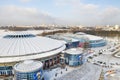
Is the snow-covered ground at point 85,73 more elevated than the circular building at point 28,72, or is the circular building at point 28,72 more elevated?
the circular building at point 28,72

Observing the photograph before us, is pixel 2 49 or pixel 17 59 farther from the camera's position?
pixel 2 49

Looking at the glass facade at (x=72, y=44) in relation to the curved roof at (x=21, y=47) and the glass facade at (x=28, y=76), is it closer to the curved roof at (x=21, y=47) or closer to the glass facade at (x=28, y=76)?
the curved roof at (x=21, y=47)

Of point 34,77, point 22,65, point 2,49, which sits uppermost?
point 2,49

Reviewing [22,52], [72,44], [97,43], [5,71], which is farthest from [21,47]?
[97,43]

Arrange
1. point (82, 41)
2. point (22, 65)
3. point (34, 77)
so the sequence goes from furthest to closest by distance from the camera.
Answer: point (82, 41) < point (22, 65) < point (34, 77)

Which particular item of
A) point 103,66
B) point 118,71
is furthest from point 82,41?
point 118,71

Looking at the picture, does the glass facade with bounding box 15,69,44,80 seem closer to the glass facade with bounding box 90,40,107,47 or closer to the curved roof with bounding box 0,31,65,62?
the curved roof with bounding box 0,31,65,62

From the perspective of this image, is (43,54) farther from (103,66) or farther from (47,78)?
(103,66)

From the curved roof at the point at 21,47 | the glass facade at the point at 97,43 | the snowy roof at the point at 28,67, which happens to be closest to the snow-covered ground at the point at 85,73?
the snowy roof at the point at 28,67

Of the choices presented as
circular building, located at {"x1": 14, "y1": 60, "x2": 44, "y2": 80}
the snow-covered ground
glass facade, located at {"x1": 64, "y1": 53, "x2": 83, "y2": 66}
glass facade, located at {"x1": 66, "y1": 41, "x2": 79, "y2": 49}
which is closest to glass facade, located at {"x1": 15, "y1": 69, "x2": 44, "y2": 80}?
circular building, located at {"x1": 14, "y1": 60, "x2": 44, "y2": 80}
